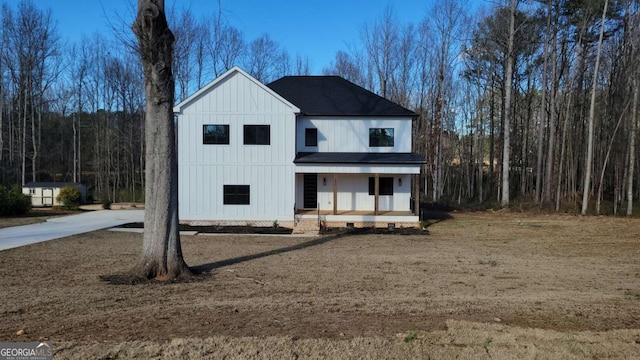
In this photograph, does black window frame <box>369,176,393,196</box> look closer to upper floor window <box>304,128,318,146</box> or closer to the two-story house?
the two-story house

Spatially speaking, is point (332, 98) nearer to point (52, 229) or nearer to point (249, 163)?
point (249, 163)

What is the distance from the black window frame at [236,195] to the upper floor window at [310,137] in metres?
3.68

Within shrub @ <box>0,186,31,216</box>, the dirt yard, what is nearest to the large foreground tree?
the dirt yard

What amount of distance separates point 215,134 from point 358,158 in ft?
21.0

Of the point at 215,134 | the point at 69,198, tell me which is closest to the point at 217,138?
the point at 215,134

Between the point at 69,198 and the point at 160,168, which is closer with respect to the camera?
the point at 160,168

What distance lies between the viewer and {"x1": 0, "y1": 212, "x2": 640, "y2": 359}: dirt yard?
4.12 meters

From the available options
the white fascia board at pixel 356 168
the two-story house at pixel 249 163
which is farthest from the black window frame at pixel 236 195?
the white fascia board at pixel 356 168

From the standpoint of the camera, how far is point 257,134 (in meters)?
18.2

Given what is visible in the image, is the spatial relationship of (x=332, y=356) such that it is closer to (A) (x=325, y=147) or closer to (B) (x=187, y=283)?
(B) (x=187, y=283)

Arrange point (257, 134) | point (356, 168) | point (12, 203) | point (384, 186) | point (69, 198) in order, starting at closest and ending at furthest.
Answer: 1. point (356, 168)
2. point (257, 134)
3. point (12, 203)
4. point (384, 186)
5. point (69, 198)

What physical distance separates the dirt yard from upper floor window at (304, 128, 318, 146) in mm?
8497

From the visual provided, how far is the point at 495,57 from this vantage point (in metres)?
31.5

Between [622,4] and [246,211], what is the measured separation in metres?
25.8
